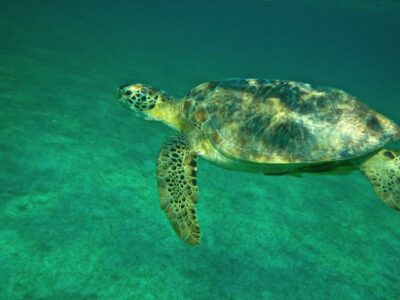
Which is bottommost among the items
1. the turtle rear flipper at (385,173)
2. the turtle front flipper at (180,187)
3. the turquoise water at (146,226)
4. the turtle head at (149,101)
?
the turquoise water at (146,226)

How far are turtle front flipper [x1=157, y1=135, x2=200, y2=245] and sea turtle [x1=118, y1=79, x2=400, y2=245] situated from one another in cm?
1

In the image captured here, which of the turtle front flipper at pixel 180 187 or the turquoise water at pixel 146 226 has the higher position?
the turtle front flipper at pixel 180 187

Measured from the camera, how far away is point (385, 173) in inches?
136

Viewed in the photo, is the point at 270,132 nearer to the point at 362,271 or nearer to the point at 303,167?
the point at 303,167

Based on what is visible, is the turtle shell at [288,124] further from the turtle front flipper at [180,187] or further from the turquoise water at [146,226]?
the turquoise water at [146,226]

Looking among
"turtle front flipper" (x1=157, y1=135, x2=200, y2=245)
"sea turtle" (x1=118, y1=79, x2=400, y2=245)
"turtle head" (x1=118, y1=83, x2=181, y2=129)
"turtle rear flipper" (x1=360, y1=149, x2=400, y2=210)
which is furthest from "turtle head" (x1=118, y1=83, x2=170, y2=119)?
"turtle rear flipper" (x1=360, y1=149, x2=400, y2=210)

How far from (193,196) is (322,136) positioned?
153 centimetres

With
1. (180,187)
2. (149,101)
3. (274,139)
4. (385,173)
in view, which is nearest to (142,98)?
(149,101)

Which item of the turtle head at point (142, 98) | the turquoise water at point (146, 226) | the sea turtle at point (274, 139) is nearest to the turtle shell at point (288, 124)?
the sea turtle at point (274, 139)

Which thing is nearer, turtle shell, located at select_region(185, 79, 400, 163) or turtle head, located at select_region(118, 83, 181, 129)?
turtle shell, located at select_region(185, 79, 400, 163)

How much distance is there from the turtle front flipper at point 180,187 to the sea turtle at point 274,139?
0.01m

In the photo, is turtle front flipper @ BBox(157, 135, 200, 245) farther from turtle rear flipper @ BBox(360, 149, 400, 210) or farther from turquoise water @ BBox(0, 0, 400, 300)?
turtle rear flipper @ BBox(360, 149, 400, 210)

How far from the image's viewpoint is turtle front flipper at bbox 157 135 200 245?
324 centimetres

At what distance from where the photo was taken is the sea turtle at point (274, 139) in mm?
3318
